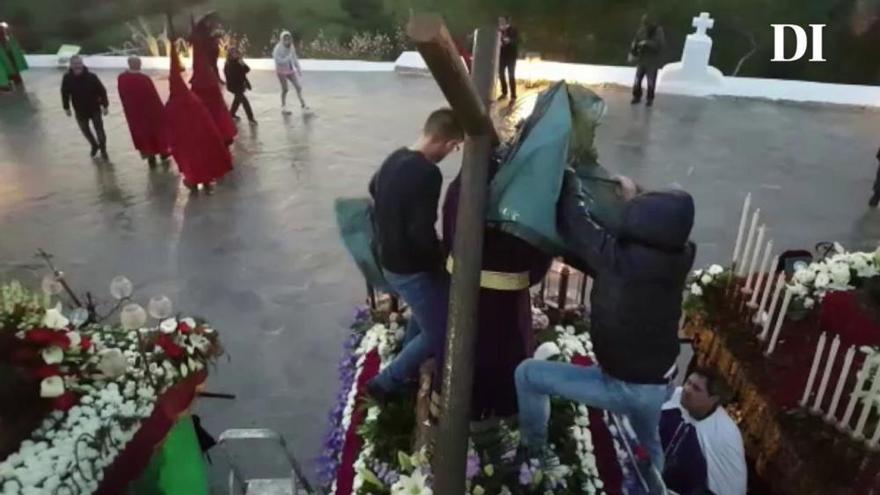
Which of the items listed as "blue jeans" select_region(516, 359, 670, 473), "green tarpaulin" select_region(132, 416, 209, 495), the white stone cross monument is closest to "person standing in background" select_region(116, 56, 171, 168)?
"green tarpaulin" select_region(132, 416, 209, 495)

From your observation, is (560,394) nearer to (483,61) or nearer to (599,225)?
(599,225)

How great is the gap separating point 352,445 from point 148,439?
2.65 ft

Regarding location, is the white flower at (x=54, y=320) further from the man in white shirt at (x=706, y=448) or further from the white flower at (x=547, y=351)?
the man in white shirt at (x=706, y=448)

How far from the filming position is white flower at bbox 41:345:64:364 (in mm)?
3143

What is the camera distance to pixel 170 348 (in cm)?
354

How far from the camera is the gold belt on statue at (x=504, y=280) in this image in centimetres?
255

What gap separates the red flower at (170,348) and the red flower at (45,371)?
1.53 ft

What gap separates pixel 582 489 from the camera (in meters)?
2.95

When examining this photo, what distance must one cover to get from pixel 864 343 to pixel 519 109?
2172 mm

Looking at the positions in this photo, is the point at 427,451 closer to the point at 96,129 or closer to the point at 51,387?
the point at 51,387

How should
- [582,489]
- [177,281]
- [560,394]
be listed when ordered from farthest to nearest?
[177,281] < [582,489] < [560,394]

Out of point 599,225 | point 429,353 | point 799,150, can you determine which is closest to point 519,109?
point 599,225

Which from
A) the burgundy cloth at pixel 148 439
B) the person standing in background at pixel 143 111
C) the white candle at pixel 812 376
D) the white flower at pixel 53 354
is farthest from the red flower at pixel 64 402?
the person standing in background at pixel 143 111

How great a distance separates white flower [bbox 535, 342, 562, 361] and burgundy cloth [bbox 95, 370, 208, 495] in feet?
4.90
